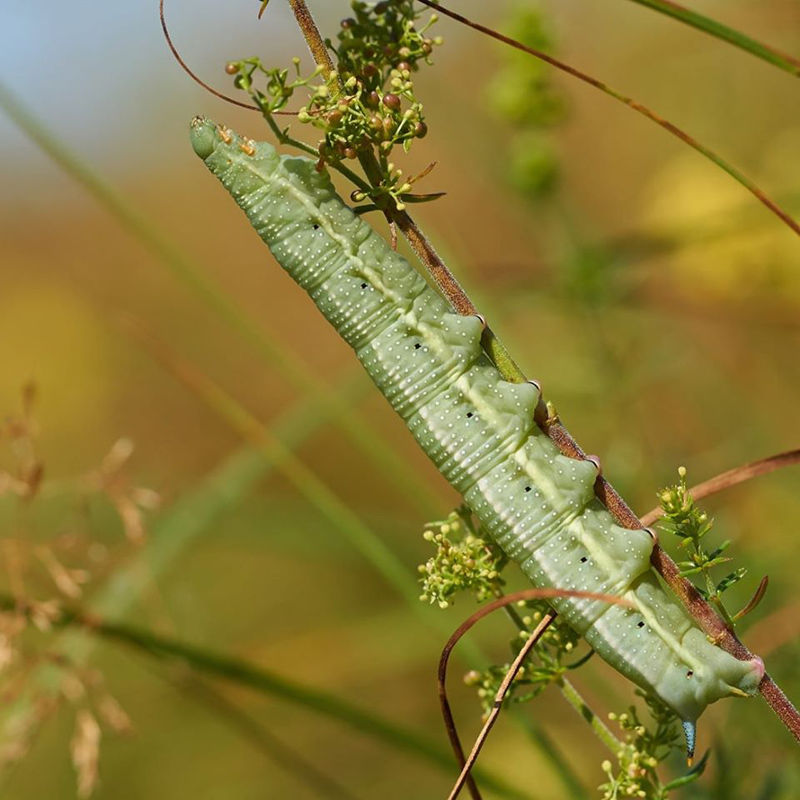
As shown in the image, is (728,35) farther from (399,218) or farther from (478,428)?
(478,428)

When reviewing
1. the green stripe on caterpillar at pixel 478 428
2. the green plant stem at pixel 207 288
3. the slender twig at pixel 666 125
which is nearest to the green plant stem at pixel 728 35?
the slender twig at pixel 666 125

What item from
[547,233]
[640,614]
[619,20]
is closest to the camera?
[640,614]

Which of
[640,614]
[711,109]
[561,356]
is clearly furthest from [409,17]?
[711,109]

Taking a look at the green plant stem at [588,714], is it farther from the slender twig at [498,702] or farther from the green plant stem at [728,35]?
the green plant stem at [728,35]

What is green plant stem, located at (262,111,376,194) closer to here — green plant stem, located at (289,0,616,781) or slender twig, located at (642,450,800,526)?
green plant stem, located at (289,0,616,781)

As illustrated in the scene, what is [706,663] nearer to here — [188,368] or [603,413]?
[188,368]

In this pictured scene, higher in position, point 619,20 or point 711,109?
point 619,20
